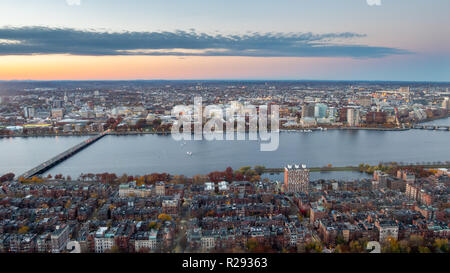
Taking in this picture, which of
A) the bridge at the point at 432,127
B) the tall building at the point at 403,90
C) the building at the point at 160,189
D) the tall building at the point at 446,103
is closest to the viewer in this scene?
the building at the point at 160,189

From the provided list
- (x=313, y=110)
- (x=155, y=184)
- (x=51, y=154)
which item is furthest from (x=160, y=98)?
(x=155, y=184)

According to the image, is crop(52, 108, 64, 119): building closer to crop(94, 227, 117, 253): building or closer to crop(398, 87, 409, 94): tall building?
crop(94, 227, 117, 253): building

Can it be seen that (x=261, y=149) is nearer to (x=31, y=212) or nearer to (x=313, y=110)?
(x=31, y=212)

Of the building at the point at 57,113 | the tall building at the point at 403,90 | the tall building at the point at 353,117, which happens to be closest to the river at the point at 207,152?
the tall building at the point at 353,117

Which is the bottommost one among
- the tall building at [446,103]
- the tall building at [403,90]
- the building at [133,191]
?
→ the building at [133,191]

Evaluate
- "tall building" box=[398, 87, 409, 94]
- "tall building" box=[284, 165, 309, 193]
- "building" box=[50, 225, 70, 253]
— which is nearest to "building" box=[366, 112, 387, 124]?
"tall building" box=[398, 87, 409, 94]

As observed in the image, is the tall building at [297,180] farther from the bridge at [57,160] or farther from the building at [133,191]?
the bridge at [57,160]

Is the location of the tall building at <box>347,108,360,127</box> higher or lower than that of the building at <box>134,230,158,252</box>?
higher

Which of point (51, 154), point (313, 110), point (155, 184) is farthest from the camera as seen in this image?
point (313, 110)
